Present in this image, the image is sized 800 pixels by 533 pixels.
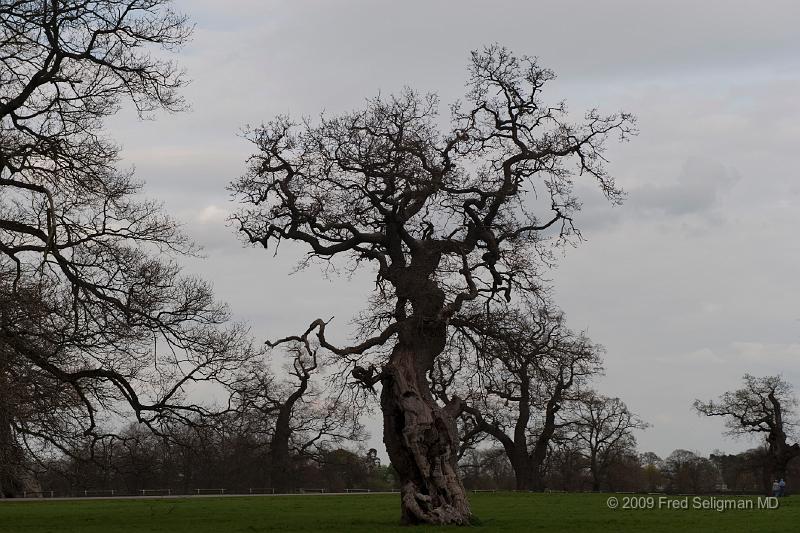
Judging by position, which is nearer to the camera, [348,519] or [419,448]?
[419,448]

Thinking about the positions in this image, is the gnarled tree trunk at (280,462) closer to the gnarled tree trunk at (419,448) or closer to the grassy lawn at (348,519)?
the grassy lawn at (348,519)

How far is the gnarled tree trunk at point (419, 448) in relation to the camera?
24.9 m

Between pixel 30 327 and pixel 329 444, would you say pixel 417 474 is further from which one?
pixel 329 444

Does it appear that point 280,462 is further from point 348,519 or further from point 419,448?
point 419,448

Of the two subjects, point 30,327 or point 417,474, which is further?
point 417,474

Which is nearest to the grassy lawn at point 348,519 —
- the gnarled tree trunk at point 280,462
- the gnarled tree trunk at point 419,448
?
the gnarled tree trunk at point 419,448

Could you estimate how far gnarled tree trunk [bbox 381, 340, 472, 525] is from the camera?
24.9 m

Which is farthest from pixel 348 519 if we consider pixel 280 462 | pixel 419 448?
pixel 280 462

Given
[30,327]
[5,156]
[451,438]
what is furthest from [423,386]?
[5,156]

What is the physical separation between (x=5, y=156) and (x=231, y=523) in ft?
36.2

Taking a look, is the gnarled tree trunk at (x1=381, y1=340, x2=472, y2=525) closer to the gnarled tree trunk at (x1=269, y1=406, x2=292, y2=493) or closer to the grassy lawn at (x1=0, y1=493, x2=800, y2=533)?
the grassy lawn at (x1=0, y1=493, x2=800, y2=533)

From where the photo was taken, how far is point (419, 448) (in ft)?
82.4

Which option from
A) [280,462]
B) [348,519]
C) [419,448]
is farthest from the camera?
[280,462]

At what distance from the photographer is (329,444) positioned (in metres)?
71.1
